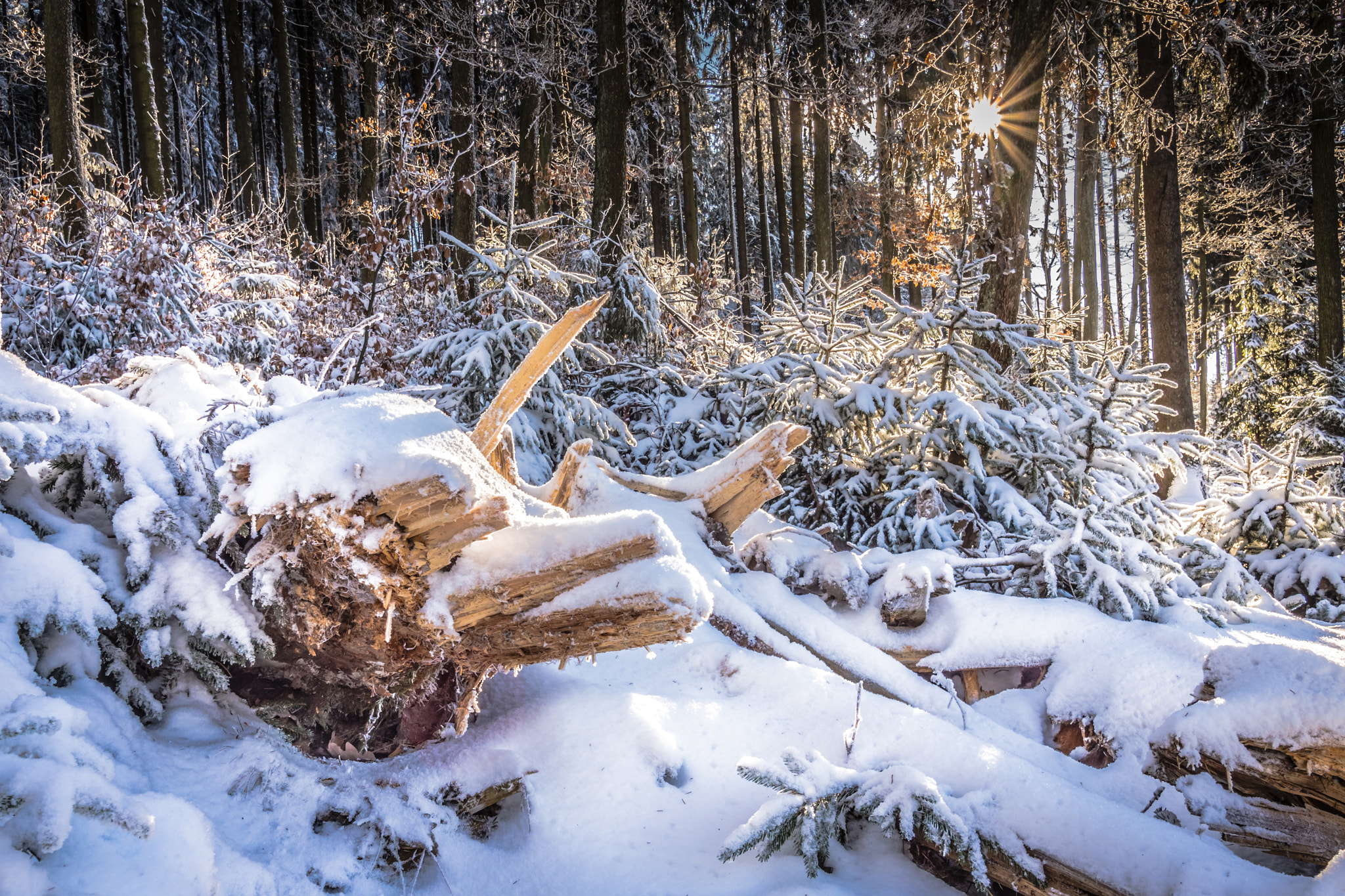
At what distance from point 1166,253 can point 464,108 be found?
8.86m

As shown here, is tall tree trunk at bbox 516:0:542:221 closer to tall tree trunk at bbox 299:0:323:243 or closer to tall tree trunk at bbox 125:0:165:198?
tall tree trunk at bbox 125:0:165:198

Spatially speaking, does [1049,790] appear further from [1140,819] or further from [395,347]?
[395,347]

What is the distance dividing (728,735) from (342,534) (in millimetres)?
1576

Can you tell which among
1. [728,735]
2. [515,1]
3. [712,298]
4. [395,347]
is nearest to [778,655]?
[728,735]

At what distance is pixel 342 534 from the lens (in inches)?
69.4

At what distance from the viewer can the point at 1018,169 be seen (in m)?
5.51

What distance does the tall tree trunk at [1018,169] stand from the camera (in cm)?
544

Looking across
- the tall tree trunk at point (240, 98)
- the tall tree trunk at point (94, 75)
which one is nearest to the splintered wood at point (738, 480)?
the tall tree trunk at point (94, 75)

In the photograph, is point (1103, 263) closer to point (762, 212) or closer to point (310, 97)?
point (762, 212)

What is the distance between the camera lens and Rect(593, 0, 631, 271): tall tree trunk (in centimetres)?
707

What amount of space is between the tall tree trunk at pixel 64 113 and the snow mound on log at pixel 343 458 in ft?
20.9

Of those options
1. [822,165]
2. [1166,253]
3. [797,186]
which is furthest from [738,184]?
[1166,253]

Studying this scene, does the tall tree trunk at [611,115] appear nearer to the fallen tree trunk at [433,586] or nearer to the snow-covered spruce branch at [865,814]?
the fallen tree trunk at [433,586]

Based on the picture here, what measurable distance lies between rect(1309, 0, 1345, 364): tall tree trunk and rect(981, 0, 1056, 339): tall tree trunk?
26.0 feet
